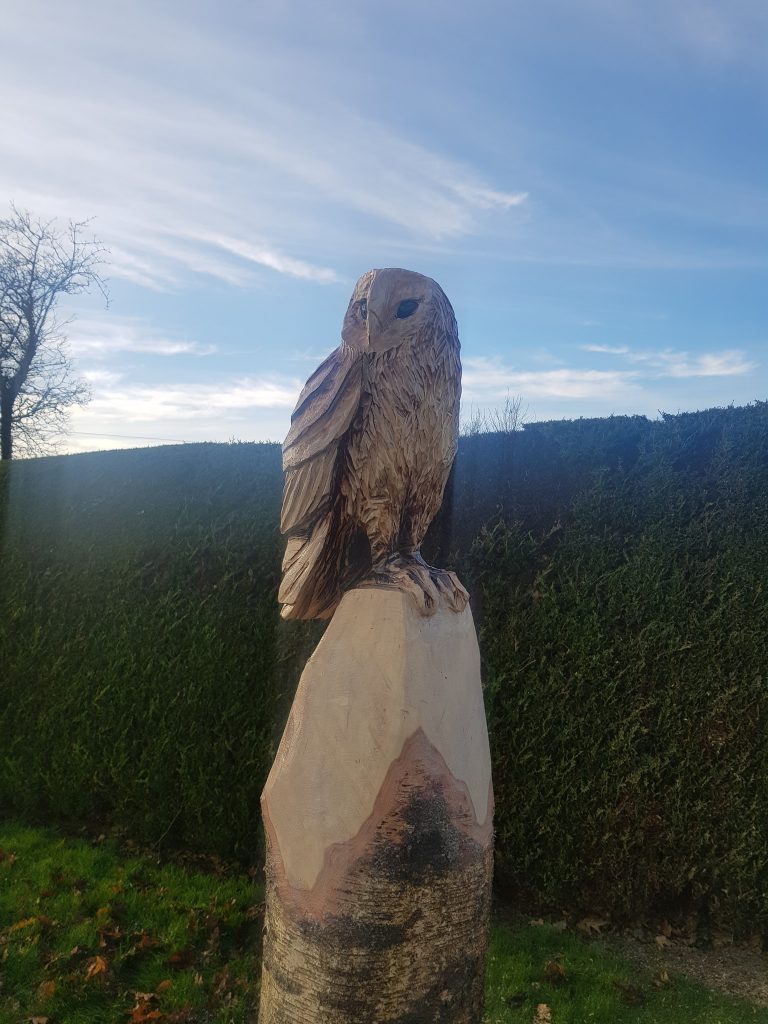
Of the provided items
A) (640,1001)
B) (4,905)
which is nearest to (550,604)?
(640,1001)

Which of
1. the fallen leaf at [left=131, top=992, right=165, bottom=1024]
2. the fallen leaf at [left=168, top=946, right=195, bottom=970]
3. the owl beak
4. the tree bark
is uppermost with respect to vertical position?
the tree bark

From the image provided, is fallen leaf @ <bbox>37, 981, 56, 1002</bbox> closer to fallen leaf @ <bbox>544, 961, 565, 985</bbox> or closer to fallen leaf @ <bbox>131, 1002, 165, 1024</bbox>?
fallen leaf @ <bbox>131, 1002, 165, 1024</bbox>

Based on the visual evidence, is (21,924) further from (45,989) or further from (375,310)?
(375,310)

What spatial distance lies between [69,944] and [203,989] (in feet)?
2.47

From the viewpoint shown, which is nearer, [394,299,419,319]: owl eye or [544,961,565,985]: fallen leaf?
[394,299,419,319]: owl eye

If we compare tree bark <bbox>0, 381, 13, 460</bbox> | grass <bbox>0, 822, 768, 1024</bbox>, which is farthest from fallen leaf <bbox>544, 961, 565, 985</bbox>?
tree bark <bbox>0, 381, 13, 460</bbox>

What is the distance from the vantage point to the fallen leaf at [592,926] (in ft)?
14.2

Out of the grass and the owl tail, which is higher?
the owl tail

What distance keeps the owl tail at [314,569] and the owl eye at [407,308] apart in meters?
0.65

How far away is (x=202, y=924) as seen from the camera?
4.03 m

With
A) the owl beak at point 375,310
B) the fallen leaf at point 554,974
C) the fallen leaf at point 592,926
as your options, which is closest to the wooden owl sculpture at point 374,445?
the owl beak at point 375,310

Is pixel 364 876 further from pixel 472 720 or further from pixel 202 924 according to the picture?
pixel 202 924

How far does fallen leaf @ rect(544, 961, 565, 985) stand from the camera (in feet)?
12.4

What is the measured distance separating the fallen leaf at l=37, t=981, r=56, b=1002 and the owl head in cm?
335
